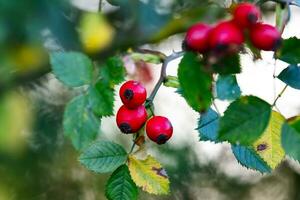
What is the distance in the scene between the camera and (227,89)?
1054mm

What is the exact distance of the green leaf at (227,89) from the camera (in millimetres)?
1049

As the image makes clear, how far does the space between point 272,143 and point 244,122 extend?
0.20 meters

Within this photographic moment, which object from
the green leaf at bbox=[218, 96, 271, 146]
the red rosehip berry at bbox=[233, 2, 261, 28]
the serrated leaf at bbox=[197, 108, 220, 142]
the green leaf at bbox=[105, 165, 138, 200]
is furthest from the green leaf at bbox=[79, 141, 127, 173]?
the red rosehip berry at bbox=[233, 2, 261, 28]

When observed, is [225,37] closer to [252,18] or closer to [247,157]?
[252,18]

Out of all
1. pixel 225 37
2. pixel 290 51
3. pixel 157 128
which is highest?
pixel 225 37

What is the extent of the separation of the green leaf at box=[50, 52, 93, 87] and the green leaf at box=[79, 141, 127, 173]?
27cm

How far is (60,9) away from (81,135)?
137 mm

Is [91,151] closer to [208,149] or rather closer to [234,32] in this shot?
[234,32]

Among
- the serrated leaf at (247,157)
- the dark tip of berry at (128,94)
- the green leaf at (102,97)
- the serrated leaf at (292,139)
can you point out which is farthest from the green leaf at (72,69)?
the serrated leaf at (247,157)

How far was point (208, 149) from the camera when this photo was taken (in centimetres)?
328

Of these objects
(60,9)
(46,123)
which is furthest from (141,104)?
(46,123)

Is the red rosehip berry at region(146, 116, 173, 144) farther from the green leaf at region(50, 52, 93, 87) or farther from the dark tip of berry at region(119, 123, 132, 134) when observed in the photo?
the green leaf at region(50, 52, 93, 87)

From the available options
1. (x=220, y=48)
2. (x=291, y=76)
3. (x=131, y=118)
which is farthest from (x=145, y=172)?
(x=220, y=48)

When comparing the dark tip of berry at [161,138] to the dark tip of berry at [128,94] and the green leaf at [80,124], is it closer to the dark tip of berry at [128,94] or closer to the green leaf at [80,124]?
the dark tip of berry at [128,94]
